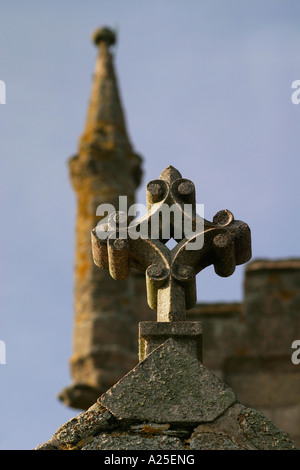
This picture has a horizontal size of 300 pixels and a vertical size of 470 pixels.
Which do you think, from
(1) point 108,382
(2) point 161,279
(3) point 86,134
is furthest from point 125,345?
(2) point 161,279

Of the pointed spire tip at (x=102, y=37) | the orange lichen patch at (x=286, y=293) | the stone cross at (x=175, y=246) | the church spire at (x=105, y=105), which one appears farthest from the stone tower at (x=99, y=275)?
the stone cross at (x=175, y=246)

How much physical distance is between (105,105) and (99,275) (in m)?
2.99

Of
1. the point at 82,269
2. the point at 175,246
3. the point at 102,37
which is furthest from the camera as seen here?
the point at 102,37

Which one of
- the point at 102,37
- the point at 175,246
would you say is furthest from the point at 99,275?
the point at 175,246

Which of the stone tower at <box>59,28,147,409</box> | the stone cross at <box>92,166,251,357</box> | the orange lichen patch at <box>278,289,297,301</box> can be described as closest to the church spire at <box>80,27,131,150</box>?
the stone tower at <box>59,28,147,409</box>

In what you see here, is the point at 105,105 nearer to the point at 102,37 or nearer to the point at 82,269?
the point at 102,37

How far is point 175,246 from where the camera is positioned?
4230mm

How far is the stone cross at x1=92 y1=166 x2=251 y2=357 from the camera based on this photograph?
413 cm

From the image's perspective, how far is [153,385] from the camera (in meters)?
3.80

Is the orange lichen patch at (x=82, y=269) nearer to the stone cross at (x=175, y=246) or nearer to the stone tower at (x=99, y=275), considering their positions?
the stone tower at (x=99, y=275)

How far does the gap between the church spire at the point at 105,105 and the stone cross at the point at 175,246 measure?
30.1 feet

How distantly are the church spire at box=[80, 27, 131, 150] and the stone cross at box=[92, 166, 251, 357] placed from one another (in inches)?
361

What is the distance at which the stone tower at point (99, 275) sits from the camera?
460 inches
